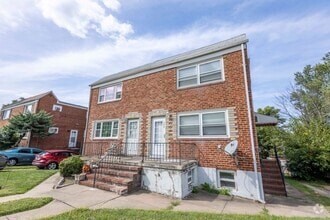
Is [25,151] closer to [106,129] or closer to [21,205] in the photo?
[106,129]

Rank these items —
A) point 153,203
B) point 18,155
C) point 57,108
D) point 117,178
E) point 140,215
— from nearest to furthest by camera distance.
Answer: point 140,215
point 153,203
point 117,178
point 18,155
point 57,108

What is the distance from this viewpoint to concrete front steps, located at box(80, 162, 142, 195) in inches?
269

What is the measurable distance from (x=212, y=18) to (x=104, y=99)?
913 cm

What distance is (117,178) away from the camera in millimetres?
7387

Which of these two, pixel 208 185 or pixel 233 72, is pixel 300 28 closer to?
pixel 233 72

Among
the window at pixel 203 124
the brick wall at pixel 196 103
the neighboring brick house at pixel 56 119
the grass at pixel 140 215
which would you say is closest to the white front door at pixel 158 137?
the brick wall at pixel 196 103

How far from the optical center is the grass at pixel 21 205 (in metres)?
4.64

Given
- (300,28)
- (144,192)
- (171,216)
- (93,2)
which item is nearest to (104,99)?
(93,2)

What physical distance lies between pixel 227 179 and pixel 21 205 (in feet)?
23.6

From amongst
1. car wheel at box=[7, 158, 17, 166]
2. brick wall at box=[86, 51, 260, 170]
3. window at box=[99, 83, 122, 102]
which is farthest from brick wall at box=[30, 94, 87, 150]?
brick wall at box=[86, 51, 260, 170]

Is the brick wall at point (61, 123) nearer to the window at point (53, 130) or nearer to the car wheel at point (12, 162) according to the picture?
the window at point (53, 130)

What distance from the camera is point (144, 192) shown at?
699 cm


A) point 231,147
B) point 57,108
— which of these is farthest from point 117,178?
point 57,108

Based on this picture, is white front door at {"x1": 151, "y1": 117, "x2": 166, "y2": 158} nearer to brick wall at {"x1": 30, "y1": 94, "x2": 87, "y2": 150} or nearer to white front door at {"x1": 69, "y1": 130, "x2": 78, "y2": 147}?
brick wall at {"x1": 30, "y1": 94, "x2": 87, "y2": 150}
